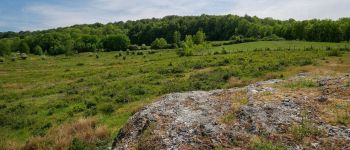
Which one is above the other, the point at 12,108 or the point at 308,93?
the point at 308,93

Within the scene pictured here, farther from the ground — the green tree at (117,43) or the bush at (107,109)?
the green tree at (117,43)

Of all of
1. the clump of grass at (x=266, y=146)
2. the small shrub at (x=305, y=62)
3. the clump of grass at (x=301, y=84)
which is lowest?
the small shrub at (x=305, y=62)

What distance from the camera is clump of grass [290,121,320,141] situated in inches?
579

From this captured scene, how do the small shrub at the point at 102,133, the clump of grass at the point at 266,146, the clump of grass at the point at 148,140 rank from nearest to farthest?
1. the clump of grass at the point at 266,146
2. the clump of grass at the point at 148,140
3. the small shrub at the point at 102,133

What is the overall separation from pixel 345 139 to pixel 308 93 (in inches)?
219

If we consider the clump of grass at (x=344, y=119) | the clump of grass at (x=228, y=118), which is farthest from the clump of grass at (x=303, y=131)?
the clump of grass at (x=228, y=118)

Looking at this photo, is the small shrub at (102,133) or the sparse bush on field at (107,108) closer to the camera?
the small shrub at (102,133)

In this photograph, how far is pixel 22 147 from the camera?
2244cm

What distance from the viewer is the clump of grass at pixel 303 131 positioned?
48.3 feet

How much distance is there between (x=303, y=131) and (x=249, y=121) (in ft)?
7.91

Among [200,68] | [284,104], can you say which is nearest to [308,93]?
[284,104]

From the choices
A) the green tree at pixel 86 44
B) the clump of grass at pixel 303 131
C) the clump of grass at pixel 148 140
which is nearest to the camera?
the clump of grass at pixel 303 131

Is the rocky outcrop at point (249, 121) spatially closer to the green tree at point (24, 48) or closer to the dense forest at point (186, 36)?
the dense forest at point (186, 36)

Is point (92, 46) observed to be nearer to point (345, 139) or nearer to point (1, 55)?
point (1, 55)
